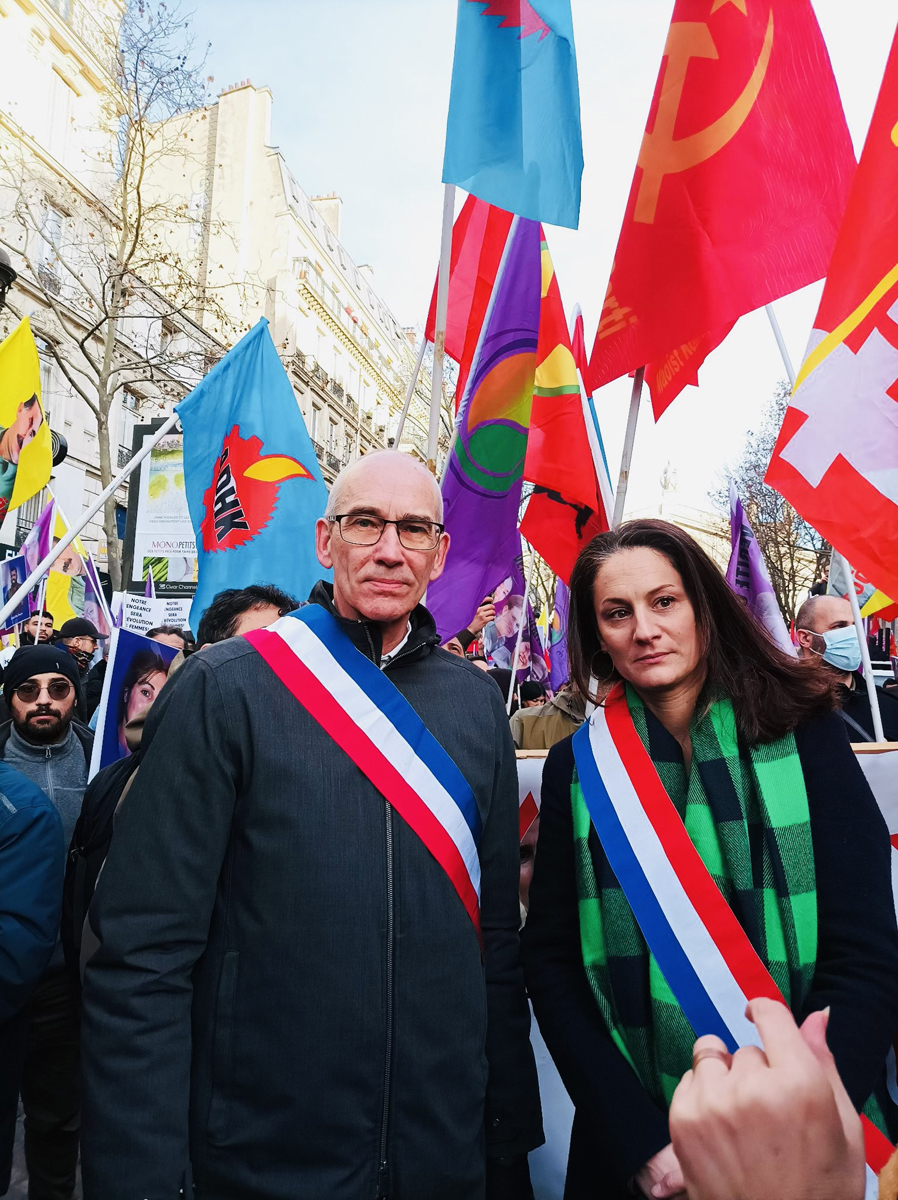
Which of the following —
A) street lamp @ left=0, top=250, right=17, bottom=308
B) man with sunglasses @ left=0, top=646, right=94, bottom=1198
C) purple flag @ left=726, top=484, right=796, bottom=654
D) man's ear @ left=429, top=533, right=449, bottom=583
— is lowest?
man with sunglasses @ left=0, top=646, right=94, bottom=1198

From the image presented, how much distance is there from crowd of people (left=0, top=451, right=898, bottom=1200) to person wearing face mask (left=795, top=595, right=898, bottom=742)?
2.69 metres

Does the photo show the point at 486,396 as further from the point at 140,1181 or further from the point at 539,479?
the point at 140,1181

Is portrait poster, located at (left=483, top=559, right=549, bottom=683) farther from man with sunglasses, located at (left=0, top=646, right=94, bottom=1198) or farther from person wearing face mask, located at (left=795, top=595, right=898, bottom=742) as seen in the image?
man with sunglasses, located at (left=0, top=646, right=94, bottom=1198)

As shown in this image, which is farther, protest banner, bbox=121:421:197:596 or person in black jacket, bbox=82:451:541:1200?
protest banner, bbox=121:421:197:596

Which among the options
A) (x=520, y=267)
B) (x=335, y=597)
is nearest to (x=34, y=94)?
(x=520, y=267)

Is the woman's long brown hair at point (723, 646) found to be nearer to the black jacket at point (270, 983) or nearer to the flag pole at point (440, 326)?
the black jacket at point (270, 983)

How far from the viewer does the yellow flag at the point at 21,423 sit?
5211mm

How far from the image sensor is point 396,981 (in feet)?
5.41

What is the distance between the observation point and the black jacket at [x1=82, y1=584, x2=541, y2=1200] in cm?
152

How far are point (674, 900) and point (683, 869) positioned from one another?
60 millimetres

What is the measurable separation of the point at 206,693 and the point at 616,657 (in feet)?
2.85

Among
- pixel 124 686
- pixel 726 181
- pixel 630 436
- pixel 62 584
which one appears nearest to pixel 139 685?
pixel 124 686

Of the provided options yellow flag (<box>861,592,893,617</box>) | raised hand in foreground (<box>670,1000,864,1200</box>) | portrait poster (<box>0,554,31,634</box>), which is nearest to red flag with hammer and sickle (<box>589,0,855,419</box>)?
raised hand in foreground (<box>670,1000,864,1200</box>)

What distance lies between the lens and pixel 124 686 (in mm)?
3660
